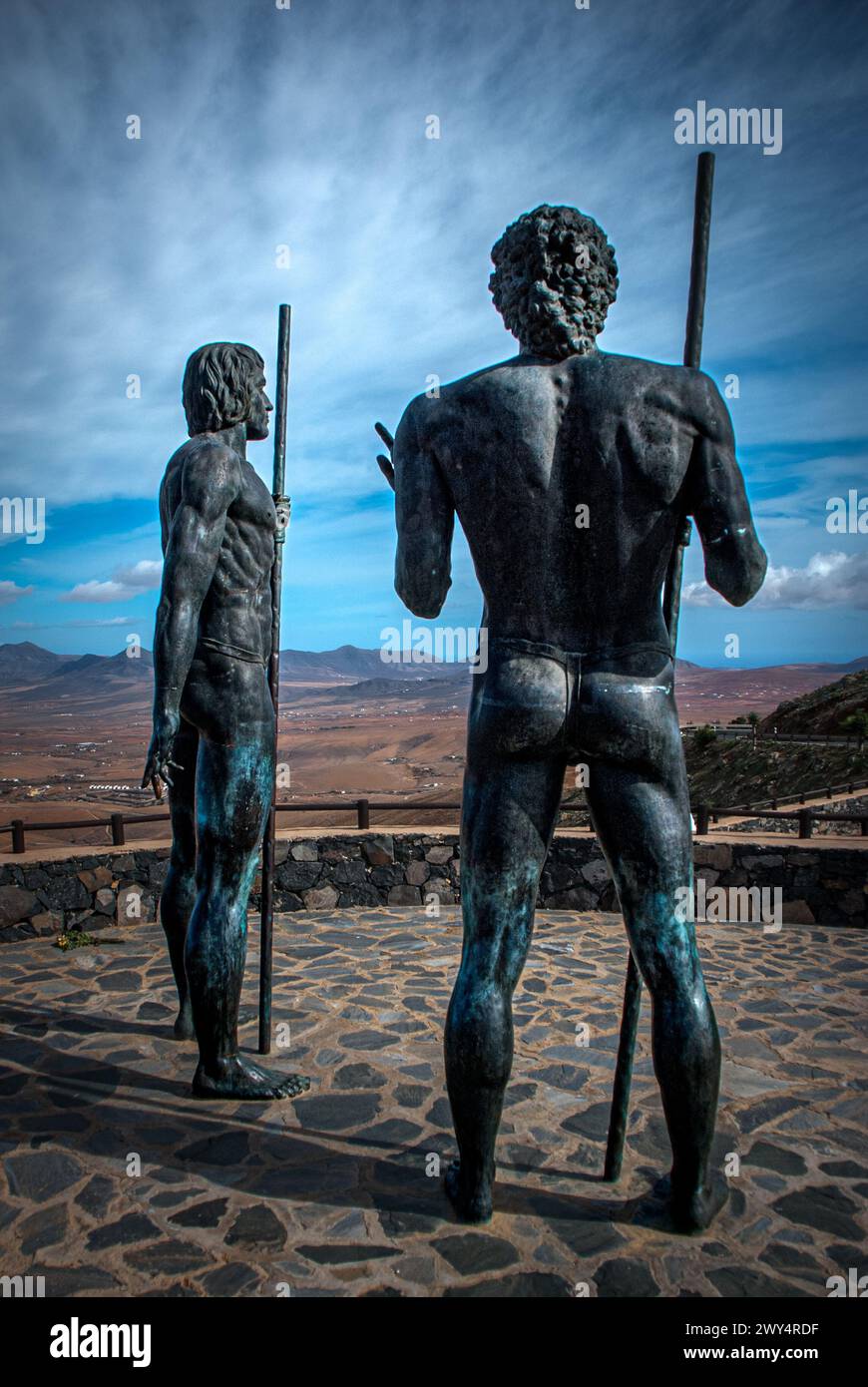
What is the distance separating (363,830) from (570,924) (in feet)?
5.69

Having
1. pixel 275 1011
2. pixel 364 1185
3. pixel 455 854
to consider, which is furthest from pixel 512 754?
pixel 455 854

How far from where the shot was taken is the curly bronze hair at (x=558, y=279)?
2.30 meters

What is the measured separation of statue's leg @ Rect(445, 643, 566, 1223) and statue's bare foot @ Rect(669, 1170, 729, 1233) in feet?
1.89

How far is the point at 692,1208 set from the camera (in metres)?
2.43

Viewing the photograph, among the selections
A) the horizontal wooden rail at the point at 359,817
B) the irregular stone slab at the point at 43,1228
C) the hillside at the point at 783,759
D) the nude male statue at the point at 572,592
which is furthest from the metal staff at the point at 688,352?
the hillside at the point at 783,759

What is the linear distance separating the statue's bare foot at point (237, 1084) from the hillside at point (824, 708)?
33372 mm

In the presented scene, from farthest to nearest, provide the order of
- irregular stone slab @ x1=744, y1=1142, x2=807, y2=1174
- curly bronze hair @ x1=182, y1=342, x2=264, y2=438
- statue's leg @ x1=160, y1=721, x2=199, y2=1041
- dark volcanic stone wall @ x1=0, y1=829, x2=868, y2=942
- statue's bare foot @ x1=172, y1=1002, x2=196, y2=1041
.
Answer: dark volcanic stone wall @ x1=0, y1=829, x2=868, y2=942, statue's bare foot @ x1=172, y1=1002, x2=196, y2=1041, statue's leg @ x1=160, y1=721, x2=199, y2=1041, curly bronze hair @ x1=182, y1=342, x2=264, y2=438, irregular stone slab @ x1=744, y1=1142, x2=807, y2=1174

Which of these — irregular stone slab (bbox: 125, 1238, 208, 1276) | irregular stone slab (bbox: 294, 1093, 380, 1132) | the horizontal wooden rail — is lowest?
irregular stone slab (bbox: 294, 1093, 380, 1132)

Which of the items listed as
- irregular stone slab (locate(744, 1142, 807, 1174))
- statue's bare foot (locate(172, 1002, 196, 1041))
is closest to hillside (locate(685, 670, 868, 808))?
irregular stone slab (locate(744, 1142, 807, 1174))

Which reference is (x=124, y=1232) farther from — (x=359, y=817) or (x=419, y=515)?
(x=359, y=817)

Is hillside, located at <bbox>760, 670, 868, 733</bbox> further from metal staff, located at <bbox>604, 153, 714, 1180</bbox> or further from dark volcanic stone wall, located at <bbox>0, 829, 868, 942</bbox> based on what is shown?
metal staff, located at <bbox>604, 153, 714, 1180</bbox>

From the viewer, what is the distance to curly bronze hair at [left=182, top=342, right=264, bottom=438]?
3.38m

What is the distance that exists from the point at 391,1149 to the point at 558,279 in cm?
283

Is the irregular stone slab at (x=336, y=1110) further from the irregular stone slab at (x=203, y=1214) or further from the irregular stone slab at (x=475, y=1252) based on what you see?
the irregular stone slab at (x=475, y=1252)
